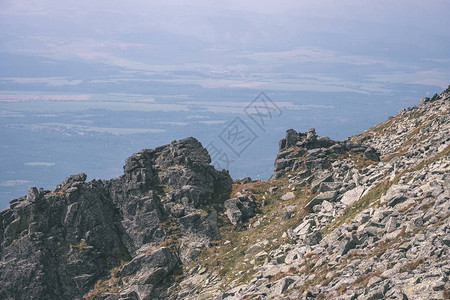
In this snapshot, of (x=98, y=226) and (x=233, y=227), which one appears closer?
(x=233, y=227)

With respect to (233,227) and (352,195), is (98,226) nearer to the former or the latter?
(233,227)

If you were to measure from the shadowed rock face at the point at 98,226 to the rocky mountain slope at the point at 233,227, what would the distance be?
3.8 inches

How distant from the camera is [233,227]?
44.0 metres

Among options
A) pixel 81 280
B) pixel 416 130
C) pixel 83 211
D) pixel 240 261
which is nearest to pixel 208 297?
pixel 240 261

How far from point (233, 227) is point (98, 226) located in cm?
1205

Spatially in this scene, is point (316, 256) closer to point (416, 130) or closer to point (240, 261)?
point (240, 261)

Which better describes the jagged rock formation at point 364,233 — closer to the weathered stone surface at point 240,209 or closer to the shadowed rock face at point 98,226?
the weathered stone surface at point 240,209

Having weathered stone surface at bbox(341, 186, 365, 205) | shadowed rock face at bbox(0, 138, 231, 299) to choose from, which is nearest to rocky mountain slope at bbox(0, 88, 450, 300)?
shadowed rock face at bbox(0, 138, 231, 299)

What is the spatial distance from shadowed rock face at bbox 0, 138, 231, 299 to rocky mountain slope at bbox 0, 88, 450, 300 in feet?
0.32

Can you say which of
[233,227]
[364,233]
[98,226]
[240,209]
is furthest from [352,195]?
[98,226]

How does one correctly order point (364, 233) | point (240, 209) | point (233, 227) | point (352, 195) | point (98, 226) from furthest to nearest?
1. point (240, 209)
2. point (98, 226)
3. point (233, 227)
4. point (352, 195)
5. point (364, 233)

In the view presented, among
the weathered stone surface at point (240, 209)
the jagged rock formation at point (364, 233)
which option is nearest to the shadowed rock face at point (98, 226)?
the weathered stone surface at point (240, 209)

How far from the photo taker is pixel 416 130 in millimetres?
58781

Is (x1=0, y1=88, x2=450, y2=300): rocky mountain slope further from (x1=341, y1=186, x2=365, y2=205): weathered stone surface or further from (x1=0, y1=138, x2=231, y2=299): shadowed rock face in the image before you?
(x1=341, y1=186, x2=365, y2=205): weathered stone surface
